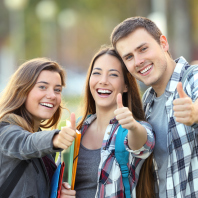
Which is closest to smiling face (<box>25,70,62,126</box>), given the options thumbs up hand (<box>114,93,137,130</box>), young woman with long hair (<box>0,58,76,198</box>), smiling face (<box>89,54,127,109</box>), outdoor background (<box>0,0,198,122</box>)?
young woman with long hair (<box>0,58,76,198</box>)

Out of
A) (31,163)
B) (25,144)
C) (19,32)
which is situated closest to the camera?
(25,144)

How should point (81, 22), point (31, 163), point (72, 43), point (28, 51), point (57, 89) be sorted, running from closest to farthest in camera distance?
point (31, 163) < point (57, 89) < point (28, 51) < point (81, 22) < point (72, 43)

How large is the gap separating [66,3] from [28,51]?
25.7 ft

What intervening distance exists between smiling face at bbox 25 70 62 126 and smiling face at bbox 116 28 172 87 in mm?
722

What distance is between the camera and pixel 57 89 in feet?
12.0

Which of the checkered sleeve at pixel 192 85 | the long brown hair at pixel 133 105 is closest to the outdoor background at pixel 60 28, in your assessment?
the long brown hair at pixel 133 105

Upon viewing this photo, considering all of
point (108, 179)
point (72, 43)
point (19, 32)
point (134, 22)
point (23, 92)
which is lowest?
point (108, 179)

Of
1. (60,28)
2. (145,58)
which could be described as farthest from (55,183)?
(60,28)

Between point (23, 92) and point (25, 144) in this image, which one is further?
point (23, 92)

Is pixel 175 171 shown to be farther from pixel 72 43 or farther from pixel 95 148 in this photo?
pixel 72 43

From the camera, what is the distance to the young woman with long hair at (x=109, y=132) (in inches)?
118

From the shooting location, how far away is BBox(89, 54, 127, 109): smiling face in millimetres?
3631

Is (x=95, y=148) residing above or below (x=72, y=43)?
below

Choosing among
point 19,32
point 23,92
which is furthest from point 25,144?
point 19,32
